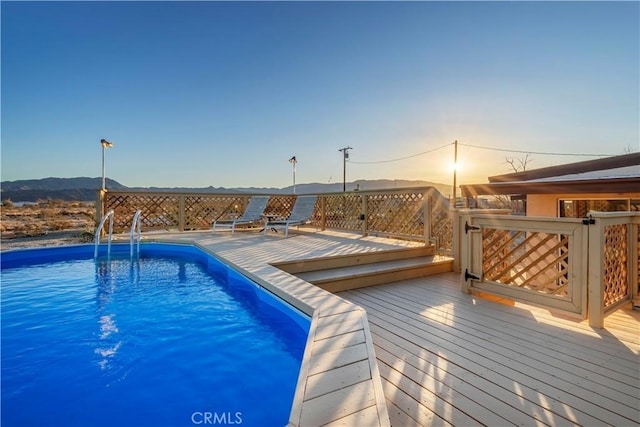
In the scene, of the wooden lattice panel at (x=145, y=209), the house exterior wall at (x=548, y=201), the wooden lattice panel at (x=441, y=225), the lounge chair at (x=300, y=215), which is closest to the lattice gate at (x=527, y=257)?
the wooden lattice panel at (x=441, y=225)

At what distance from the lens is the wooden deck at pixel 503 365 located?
145 cm

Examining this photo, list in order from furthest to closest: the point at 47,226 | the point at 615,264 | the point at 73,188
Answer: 1. the point at 73,188
2. the point at 47,226
3. the point at 615,264

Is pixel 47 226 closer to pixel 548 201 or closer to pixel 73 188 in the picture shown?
pixel 548 201

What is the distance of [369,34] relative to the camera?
6.87 meters

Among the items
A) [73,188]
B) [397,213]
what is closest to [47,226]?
[397,213]

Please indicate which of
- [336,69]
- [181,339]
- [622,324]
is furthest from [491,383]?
[336,69]

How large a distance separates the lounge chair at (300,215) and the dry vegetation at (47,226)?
440 centimetres

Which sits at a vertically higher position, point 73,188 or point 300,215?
point 73,188

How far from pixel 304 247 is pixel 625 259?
401 cm

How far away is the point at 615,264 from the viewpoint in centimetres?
279

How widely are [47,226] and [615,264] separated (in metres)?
14.5

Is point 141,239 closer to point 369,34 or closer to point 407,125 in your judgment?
point 369,34

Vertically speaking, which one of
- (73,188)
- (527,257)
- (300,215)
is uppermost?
(73,188)

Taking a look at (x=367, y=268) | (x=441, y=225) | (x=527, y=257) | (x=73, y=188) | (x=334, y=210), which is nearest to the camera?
(x=527, y=257)
